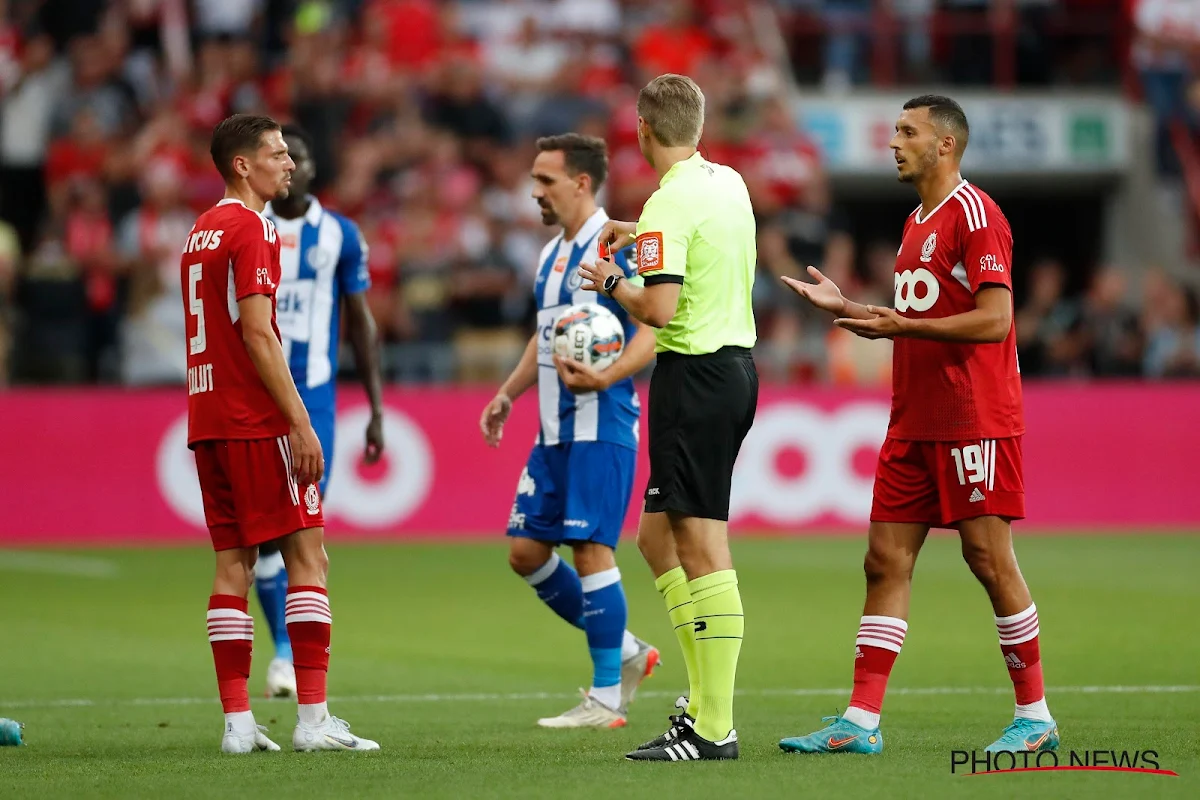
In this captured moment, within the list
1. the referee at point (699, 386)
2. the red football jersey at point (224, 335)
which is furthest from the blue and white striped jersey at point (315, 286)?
the referee at point (699, 386)

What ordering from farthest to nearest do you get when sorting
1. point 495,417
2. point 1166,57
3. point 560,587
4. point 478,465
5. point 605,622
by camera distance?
point 1166,57 → point 478,465 → point 560,587 → point 495,417 → point 605,622

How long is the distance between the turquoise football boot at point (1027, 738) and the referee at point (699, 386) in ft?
3.25

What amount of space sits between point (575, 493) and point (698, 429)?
157cm

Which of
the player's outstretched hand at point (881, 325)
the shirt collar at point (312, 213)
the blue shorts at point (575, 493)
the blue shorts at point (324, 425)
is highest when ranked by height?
the shirt collar at point (312, 213)

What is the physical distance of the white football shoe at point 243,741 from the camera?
266 inches

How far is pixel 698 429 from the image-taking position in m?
6.42

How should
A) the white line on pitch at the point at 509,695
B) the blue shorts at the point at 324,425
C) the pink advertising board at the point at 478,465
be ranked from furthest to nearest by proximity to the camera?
the pink advertising board at the point at 478,465 < the blue shorts at the point at 324,425 < the white line on pitch at the point at 509,695

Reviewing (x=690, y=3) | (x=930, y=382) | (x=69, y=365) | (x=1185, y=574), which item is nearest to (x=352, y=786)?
(x=930, y=382)

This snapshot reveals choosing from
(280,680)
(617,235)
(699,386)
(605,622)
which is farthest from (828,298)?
(280,680)

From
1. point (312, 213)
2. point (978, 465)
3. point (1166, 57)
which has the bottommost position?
point (978, 465)

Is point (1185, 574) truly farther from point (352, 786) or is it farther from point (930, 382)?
point (352, 786)

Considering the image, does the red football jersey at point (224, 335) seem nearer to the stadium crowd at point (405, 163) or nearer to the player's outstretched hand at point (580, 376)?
the player's outstretched hand at point (580, 376)

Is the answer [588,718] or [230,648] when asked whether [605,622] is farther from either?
[230,648]

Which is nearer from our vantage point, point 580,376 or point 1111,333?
point 580,376
